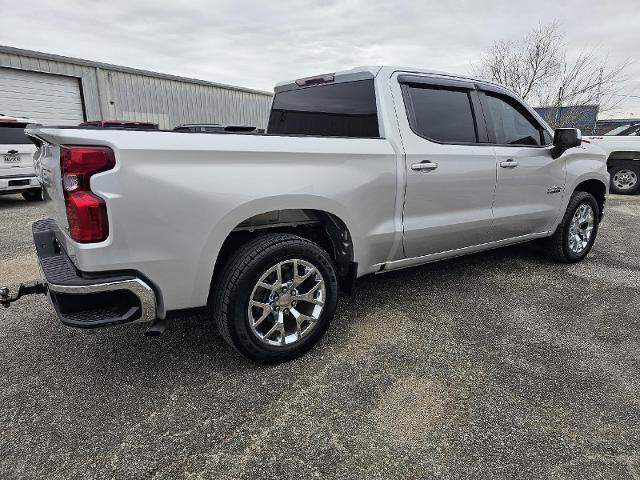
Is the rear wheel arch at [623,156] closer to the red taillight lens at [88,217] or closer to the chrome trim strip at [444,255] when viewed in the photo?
the chrome trim strip at [444,255]

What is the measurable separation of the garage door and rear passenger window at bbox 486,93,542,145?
11.7 metres

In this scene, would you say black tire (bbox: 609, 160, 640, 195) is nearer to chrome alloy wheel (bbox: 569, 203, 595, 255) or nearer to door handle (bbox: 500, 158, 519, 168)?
chrome alloy wheel (bbox: 569, 203, 595, 255)

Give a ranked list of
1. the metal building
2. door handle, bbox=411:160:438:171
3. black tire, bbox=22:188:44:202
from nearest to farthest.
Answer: door handle, bbox=411:160:438:171 < black tire, bbox=22:188:44:202 < the metal building

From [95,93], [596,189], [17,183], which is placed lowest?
[17,183]

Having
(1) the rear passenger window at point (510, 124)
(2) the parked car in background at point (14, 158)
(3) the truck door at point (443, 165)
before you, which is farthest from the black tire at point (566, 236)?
(2) the parked car in background at point (14, 158)

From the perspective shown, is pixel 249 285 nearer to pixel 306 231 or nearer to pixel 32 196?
pixel 306 231

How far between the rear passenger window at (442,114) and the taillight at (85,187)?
6.79 feet

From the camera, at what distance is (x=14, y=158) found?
799 centimetres

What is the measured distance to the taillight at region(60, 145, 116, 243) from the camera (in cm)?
193

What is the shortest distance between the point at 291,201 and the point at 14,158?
787 cm

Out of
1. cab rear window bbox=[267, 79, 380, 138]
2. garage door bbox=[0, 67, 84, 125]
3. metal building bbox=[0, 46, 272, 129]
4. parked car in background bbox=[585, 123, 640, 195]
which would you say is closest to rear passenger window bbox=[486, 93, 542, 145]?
cab rear window bbox=[267, 79, 380, 138]

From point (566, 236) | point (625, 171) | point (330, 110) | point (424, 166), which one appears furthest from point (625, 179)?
point (330, 110)

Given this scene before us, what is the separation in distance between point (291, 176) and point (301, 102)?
60.3 inches

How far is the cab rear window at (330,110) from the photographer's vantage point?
311 centimetres
